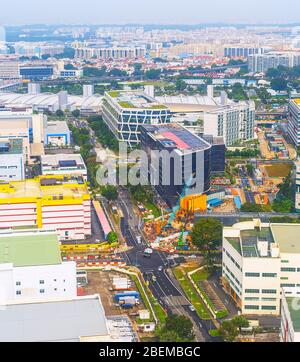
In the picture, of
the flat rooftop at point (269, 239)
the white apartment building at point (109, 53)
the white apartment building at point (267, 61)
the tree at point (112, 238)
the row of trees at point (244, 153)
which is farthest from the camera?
the white apartment building at point (109, 53)

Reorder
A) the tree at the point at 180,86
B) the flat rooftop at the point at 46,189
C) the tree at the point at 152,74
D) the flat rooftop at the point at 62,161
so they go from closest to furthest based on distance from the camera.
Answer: the flat rooftop at the point at 46,189 < the flat rooftop at the point at 62,161 < the tree at the point at 180,86 < the tree at the point at 152,74

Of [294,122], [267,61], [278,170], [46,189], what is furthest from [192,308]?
[267,61]

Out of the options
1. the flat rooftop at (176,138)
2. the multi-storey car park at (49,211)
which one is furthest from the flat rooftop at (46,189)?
the flat rooftop at (176,138)

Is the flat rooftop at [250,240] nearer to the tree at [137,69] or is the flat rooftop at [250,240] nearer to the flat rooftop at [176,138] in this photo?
the flat rooftop at [176,138]

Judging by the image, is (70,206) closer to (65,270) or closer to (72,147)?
(65,270)

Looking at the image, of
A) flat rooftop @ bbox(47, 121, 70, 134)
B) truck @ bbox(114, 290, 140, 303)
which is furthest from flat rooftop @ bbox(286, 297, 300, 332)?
flat rooftop @ bbox(47, 121, 70, 134)

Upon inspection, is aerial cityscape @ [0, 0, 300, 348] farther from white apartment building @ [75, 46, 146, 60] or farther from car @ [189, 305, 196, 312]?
white apartment building @ [75, 46, 146, 60]

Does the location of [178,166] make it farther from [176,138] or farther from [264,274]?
[264,274]
